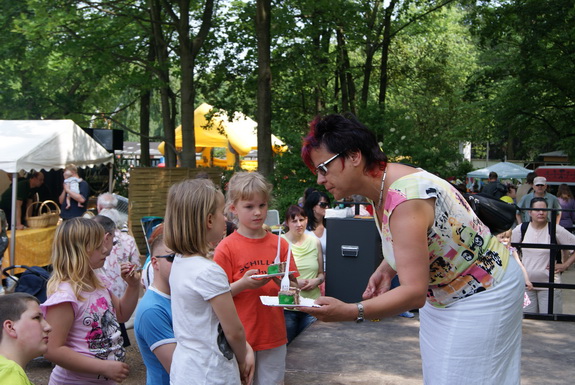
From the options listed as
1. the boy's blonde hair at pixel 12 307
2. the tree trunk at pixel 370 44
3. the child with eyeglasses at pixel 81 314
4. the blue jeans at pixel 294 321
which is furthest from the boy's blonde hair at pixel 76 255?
the tree trunk at pixel 370 44

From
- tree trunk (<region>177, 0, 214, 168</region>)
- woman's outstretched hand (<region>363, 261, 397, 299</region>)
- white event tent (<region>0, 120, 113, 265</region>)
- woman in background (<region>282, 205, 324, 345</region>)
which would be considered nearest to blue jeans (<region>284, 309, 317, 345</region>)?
woman in background (<region>282, 205, 324, 345</region>)

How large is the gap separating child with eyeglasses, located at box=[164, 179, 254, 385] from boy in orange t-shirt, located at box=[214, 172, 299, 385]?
101cm

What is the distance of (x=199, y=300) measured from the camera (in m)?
2.98

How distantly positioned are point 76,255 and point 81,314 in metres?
0.33

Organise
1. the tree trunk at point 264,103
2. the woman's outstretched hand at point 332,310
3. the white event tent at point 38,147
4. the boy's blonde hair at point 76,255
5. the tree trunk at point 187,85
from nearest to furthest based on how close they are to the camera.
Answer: the woman's outstretched hand at point 332,310 < the boy's blonde hair at point 76,255 < the white event tent at point 38,147 < the tree trunk at point 264,103 < the tree trunk at point 187,85

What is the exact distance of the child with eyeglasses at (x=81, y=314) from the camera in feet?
11.2

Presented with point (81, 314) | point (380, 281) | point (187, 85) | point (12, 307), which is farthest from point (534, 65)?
point (12, 307)

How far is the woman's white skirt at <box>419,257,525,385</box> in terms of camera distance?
275cm

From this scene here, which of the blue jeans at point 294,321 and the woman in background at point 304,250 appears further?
the woman in background at point 304,250

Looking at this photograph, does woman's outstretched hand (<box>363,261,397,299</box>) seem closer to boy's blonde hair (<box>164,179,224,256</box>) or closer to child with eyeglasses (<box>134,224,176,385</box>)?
boy's blonde hair (<box>164,179,224,256</box>)

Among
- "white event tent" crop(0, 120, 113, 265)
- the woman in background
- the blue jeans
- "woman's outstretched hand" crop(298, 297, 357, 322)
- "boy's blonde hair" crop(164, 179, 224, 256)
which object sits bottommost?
the blue jeans

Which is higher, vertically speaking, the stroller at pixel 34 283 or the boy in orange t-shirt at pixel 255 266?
the boy in orange t-shirt at pixel 255 266

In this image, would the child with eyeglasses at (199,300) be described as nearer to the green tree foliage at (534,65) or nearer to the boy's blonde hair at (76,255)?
the boy's blonde hair at (76,255)

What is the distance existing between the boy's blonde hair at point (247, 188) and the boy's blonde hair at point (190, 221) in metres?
1.07
